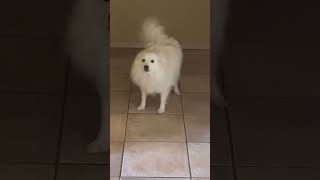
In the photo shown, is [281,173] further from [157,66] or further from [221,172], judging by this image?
[157,66]

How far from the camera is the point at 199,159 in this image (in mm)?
1383

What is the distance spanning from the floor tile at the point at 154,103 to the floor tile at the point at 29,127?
0.85 m

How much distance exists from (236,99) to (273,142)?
0.11 meters

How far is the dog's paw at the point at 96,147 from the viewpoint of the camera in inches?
35.3

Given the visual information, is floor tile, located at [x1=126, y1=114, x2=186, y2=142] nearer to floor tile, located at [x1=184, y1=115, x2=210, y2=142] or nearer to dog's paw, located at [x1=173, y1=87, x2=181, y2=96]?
floor tile, located at [x1=184, y1=115, x2=210, y2=142]

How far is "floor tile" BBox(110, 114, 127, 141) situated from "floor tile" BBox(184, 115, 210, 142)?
0.68ft

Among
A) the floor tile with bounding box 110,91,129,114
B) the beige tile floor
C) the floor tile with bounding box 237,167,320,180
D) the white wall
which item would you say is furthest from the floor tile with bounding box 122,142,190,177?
the white wall

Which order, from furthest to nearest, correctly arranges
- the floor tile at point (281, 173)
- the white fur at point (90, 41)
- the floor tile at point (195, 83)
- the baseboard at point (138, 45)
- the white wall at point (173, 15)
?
the white wall at point (173, 15), the floor tile at point (195, 83), the baseboard at point (138, 45), the floor tile at point (281, 173), the white fur at point (90, 41)

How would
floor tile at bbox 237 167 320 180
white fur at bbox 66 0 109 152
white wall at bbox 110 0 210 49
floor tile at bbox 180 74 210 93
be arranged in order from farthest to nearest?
white wall at bbox 110 0 210 49, floor tile at bbox 180 74 210 93, floor tile at bbox 237 167 320 180, white fur at bbox 66 0 109 152

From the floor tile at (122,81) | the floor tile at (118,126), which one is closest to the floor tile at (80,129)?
the floor tile at (118,126)

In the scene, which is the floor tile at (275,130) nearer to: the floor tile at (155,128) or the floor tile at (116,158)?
the floor tile at (116,158)

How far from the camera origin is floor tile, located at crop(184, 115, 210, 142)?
1.51m

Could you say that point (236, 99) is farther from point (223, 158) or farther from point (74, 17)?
point (74, 17)

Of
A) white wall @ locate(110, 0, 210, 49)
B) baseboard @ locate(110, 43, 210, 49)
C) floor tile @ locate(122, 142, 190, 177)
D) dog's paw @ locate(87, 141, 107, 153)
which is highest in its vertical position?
white wall @ locate(110, 0, 210, 49)
